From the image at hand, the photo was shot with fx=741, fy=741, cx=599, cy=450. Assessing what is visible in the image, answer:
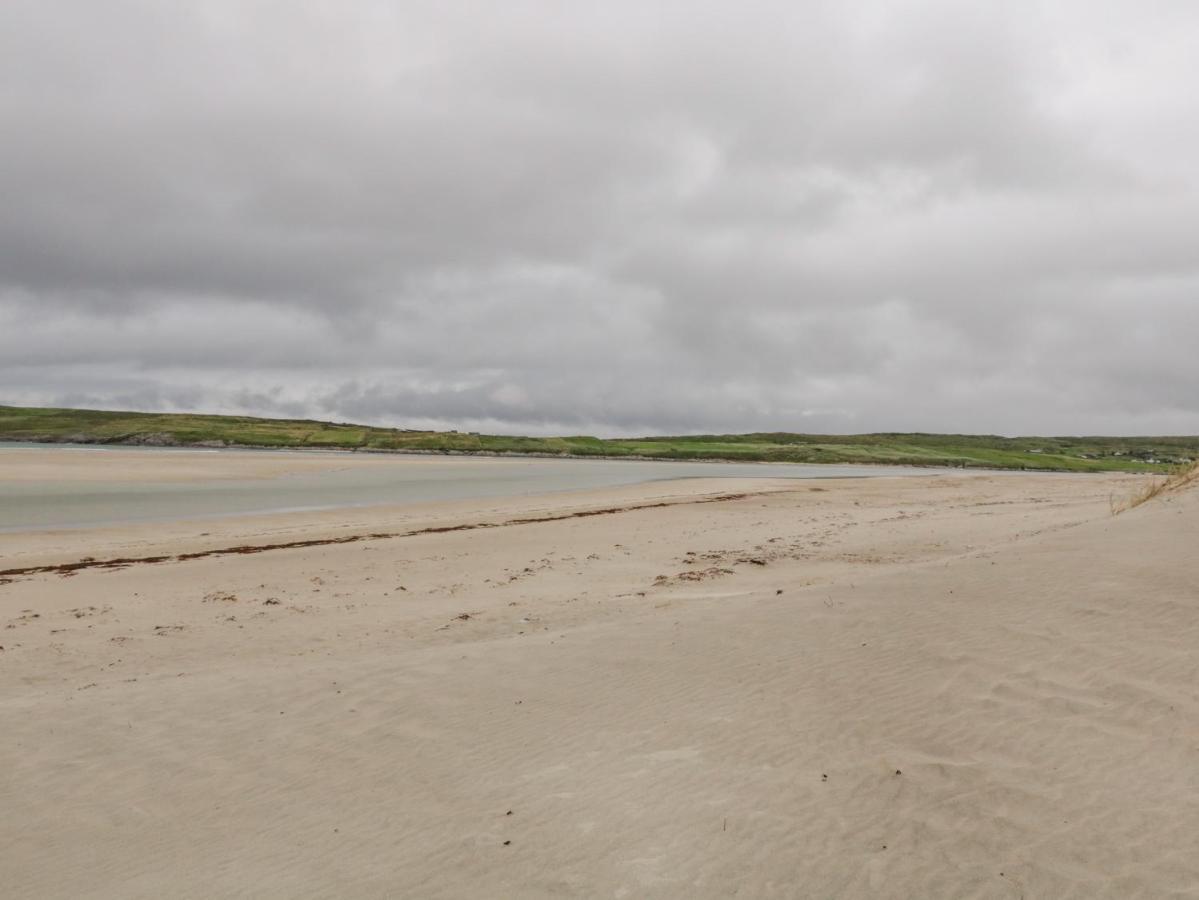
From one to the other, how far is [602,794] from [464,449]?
12137 centimetres

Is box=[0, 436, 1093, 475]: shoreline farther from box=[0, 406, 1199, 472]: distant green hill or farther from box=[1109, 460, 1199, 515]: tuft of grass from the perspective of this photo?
box=[1109, 460, 1199, 515]: tuft of grass

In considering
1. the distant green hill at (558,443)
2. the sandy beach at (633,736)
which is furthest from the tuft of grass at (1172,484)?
the distant green hill at (558,443)

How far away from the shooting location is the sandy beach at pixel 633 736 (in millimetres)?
4914

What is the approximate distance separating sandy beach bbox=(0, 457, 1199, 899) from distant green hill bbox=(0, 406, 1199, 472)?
9332 centimetres

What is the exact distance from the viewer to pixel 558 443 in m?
142

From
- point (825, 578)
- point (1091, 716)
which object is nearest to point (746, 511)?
point (825, 578)

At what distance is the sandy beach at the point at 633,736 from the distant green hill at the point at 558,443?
3674 inches

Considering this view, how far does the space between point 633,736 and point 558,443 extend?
135652 millimetres

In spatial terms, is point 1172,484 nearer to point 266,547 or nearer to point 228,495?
point 266,547

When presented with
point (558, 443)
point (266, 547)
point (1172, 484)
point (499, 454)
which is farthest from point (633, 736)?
point (558, 443)

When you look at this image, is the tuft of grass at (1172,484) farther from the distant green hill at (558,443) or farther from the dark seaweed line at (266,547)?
the distant green hill at (558,443)


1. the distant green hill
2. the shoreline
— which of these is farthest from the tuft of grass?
the distant green hill

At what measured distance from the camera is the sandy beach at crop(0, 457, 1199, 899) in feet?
16.1

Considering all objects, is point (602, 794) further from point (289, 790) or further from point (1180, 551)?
point (1180, 551)
